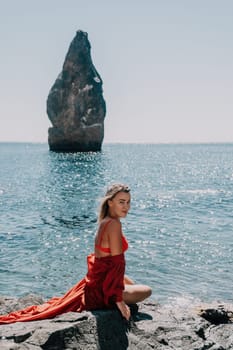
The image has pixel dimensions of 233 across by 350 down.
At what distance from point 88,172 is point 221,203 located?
27.9 metres

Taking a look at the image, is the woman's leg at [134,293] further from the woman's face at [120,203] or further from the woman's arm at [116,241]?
the woman's face at [120,203]

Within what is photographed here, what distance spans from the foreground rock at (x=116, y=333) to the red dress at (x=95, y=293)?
225 mm

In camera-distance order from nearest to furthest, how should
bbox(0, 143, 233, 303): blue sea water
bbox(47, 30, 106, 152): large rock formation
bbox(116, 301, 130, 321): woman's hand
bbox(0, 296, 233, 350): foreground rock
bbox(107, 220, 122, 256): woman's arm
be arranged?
bbox(0, 296, 233, 350): foreground rock
bbox(116, 301, 130, 321): woman's hand
bbox(107, 220, 122, 256): woman's arm
bbox(0, 143, 233, 303): blue sea water
bbox(47, 30, 106, 152): large rock formation

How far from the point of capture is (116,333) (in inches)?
211

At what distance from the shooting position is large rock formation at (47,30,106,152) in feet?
281

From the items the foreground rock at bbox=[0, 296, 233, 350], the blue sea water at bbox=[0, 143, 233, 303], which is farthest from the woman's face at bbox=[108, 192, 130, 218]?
the blue sea water at bbox=[0, 143, 233, 303]

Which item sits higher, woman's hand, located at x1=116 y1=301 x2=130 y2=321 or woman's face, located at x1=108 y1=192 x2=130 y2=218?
woman's face, located at x1=108 y1=192 x2=130 y2=218

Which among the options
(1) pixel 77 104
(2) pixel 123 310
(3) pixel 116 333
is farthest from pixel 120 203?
(1) pixel 77 104

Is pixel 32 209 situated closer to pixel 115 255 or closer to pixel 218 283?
pixel 218 283

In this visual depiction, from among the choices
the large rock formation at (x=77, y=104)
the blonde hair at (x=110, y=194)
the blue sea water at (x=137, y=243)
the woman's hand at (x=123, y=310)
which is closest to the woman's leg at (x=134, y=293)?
the woman's hand at (x=123, y=310)

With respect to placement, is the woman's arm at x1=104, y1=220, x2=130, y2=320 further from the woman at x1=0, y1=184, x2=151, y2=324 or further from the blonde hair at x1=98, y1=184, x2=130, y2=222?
the blonde hair at x1=98, y1=184, x2=130, y2=222

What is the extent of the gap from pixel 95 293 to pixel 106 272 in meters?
0.29

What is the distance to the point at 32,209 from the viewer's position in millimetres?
29109

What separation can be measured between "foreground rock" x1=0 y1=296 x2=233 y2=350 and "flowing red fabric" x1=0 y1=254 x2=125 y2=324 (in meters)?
0.23
